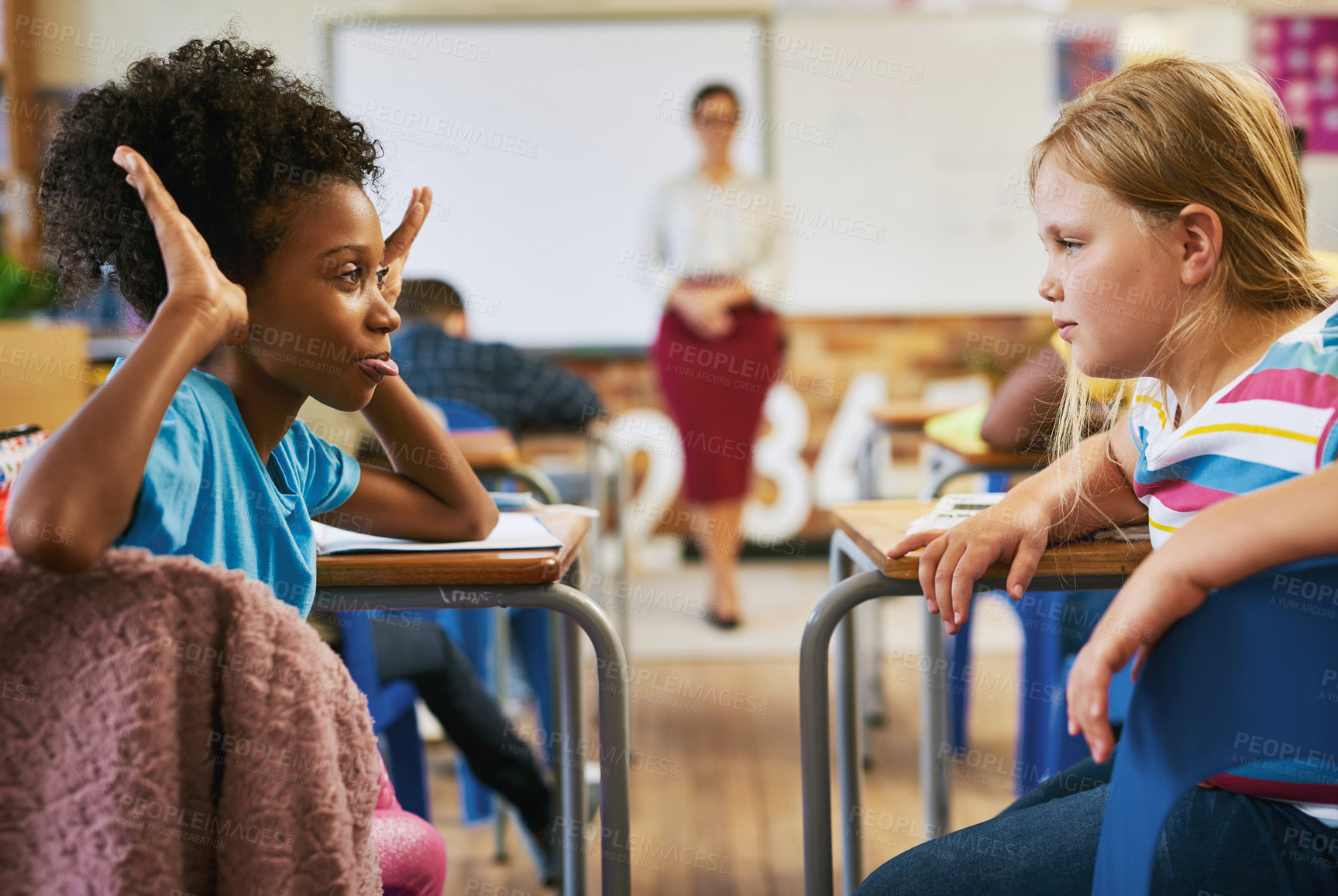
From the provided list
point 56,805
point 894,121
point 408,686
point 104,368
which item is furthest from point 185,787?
point 894,121

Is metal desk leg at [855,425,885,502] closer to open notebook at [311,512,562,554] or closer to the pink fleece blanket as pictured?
open notebook at [311,512,562,554]

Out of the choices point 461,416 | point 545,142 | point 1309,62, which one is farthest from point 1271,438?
point 1309,62

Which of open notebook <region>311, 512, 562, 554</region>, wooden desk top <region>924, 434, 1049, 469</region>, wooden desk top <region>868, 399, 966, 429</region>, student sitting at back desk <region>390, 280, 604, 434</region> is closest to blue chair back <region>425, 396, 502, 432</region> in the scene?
student sitting at back desk <region>390, 280, 604, 434</region>

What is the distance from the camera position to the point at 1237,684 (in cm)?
58

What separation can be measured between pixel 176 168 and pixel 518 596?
18.2 inches

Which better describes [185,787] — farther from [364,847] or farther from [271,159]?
[271,159]

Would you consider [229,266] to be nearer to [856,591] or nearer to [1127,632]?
[856,591]

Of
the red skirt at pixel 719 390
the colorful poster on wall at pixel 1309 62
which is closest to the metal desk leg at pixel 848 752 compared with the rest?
the red skirt at pixel 719 390

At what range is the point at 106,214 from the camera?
0.87 m

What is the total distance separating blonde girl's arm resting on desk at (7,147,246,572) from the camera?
64 centimetres

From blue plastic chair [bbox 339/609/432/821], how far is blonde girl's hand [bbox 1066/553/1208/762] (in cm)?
111

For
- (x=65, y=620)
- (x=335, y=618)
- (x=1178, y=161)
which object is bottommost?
(x=335, y=618)

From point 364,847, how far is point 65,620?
0.78ft

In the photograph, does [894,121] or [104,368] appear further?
[894,121]
